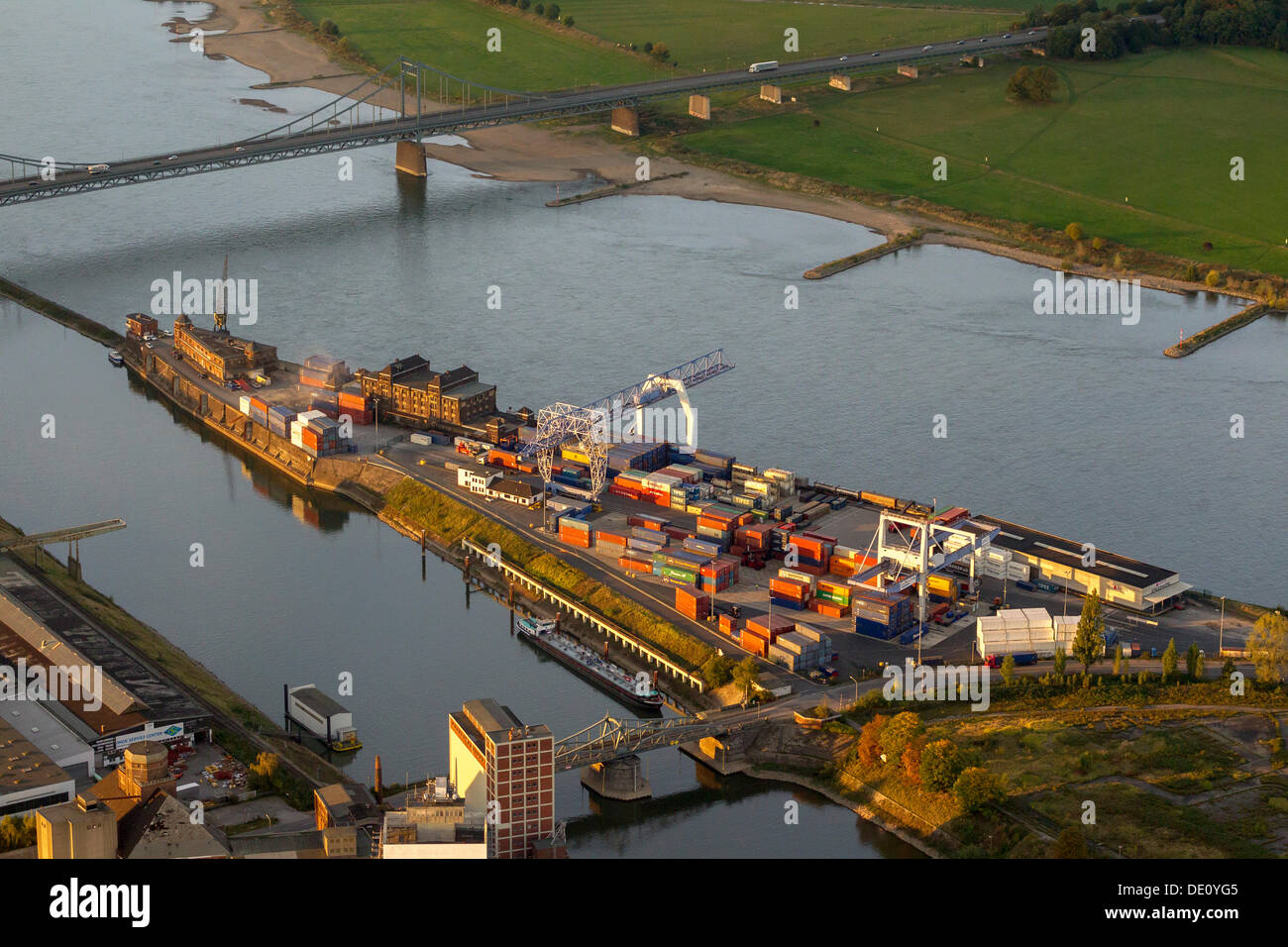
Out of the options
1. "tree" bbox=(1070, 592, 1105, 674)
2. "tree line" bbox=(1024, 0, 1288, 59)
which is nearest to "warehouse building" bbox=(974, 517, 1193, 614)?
"tree" bbox=(1070, 592, 1105, 674)

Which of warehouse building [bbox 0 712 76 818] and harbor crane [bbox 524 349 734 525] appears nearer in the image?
warehouse building [bbox 0 712 76 818]

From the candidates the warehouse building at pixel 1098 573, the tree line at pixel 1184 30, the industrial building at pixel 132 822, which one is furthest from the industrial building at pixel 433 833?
the tree line at pixel 1184 30

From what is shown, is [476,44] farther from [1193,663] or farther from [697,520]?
[1193,663]

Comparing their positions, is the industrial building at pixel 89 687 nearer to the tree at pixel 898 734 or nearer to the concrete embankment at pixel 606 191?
the tree at pixel 898 734

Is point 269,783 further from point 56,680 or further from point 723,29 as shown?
point 723,29

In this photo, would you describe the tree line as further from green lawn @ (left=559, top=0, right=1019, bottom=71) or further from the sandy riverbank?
the sandy riverbank
